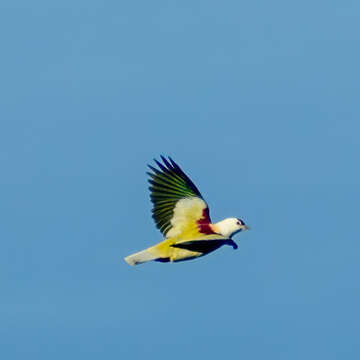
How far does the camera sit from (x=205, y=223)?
2884cm

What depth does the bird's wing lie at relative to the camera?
28.9 metres

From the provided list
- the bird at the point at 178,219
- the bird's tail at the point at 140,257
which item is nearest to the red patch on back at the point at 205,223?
the bird at the point at 178,219

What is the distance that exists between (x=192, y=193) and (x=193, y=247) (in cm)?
175

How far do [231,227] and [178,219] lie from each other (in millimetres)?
1553

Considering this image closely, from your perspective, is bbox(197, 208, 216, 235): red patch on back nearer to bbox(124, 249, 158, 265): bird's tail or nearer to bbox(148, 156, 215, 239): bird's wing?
bbox(148, 156, 215, 239): bird's wing

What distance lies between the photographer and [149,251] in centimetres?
2825

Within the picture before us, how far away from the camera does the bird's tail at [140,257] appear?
27.7 metres

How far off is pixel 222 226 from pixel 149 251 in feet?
7.06

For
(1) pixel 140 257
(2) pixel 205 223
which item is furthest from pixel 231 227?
(1) pixel 140 257

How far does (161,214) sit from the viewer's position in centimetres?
2911

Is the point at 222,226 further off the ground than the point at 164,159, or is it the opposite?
the point at 164,159

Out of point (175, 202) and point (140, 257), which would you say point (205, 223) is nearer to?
point (175, 202)

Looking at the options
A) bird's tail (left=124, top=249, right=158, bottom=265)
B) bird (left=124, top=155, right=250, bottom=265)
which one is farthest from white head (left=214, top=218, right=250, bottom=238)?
bird's tail (left=124, top=249, right=158, bottom=265)

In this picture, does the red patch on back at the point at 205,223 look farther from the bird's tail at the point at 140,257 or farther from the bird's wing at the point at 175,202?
the bird's tail at the point at 140,257
